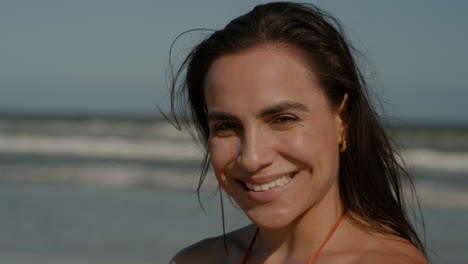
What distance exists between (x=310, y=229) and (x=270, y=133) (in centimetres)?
46

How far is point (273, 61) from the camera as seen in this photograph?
8.48ft

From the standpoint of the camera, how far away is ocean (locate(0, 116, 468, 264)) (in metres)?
7.79

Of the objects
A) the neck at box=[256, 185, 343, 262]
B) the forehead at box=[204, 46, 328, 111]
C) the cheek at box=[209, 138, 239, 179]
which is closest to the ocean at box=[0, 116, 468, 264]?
the neck at box=[256, 185, 343, 262]

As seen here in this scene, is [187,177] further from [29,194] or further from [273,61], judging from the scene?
[273,61]

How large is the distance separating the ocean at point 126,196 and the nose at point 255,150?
1.06m

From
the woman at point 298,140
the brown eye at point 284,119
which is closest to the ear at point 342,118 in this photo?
the woman at point 298,140

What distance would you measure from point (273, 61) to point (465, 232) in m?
7.05

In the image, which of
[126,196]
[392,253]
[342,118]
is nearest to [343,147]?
[342,118]

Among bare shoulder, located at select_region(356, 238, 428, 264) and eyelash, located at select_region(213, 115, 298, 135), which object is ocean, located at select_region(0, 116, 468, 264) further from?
eyelash, located at select_region(213, 115, 298, 135)

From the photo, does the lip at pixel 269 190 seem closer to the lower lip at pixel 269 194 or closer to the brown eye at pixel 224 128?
the lower lip at pixel 269 194

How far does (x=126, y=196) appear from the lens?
38.8ft

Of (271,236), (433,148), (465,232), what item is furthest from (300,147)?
(433,148)

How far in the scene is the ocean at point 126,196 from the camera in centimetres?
779

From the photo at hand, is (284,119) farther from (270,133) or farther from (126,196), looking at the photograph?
(126,196)
